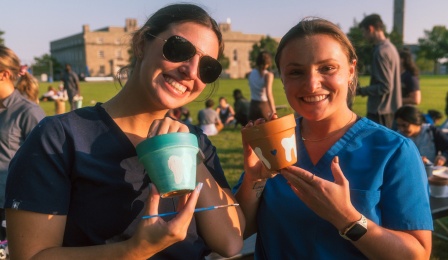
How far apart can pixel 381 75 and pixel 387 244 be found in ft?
14.5

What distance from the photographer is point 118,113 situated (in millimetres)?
1581

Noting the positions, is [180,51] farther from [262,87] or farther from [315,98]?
[262,87]

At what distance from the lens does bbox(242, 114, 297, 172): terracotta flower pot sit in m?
1.51

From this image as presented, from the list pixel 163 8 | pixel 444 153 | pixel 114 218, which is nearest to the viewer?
pixel 114 218

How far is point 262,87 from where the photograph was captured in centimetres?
832

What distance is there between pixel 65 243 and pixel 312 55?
4.08ft

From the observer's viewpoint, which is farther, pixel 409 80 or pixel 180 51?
pixel 409 80

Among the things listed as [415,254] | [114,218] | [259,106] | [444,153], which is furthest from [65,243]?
[259,106]

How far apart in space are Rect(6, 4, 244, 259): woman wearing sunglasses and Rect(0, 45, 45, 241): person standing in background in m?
2.09

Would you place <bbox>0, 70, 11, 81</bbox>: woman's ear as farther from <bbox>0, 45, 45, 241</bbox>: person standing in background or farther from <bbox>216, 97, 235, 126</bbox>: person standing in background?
<bbox>216, 97, 235, 126</bbox>: person standing in background

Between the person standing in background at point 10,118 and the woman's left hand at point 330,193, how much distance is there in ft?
8.69

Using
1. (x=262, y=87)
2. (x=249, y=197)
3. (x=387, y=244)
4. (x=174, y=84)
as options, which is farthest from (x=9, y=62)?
(x=262, y=87)

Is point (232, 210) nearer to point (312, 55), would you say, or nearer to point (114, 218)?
point (114, 218)

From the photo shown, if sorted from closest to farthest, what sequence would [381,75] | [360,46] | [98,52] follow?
[360,46] < [381,75] < [98,52]
